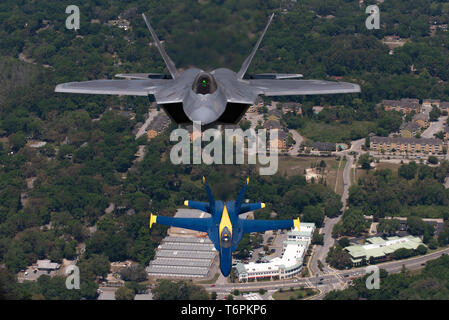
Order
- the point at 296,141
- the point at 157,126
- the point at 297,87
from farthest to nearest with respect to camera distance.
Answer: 1. the point at 157,126
2. the point at 296,141
3. the point at 297,87

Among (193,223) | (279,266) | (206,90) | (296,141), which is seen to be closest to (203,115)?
(206,90)

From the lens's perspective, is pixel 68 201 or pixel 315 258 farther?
pixel 68 201

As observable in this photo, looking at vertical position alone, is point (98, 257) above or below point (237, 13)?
below

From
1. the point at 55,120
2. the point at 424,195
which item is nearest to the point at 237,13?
the point at 424,195

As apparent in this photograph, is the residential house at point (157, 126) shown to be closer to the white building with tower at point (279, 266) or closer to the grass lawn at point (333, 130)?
the grass lawn at point (333, 130)

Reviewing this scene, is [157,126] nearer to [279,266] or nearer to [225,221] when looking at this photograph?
[279,266]

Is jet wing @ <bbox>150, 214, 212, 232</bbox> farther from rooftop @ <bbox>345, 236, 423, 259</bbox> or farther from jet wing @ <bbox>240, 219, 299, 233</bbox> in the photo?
rooftop @ <bbox>345, 236, 423, 259</bbox>

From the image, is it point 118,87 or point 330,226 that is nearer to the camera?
point 118,87
